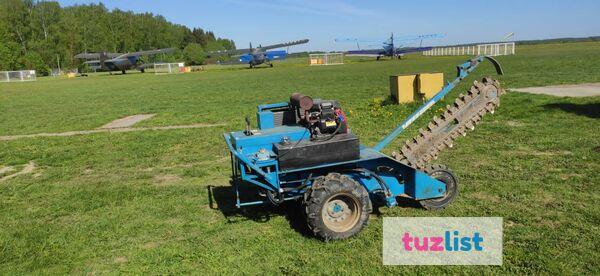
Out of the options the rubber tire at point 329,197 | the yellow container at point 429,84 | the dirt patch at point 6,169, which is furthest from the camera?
the yellow container at point 429,84

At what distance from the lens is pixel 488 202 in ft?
20.2

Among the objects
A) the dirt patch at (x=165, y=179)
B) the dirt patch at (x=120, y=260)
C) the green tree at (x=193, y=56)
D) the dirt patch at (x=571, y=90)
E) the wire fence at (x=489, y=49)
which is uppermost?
the green tree at (x=193, y=56)

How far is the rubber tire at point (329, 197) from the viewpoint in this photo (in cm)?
499

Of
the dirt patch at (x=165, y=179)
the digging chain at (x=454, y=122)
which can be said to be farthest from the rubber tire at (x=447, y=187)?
the dirt patch at (x=165, y=179)

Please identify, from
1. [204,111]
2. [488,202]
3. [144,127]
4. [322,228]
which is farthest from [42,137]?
[488,202]

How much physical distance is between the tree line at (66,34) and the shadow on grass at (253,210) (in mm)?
99766

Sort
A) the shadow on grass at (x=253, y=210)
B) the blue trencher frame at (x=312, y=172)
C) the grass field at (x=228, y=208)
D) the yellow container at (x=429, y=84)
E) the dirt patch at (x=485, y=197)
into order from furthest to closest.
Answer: the yellow container at (x=429, y=84) → the dirt patch at (x=485, y=197) → the shadow on grass at (x=253, y=210) → the blue trencher frame at (x=312, y=172) → the grass field at (x=228, y=208)

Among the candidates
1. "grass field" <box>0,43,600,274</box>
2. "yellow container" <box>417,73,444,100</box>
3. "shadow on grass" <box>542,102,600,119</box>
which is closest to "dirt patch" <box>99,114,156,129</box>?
"grass field" <box>0,43,600,274</box>

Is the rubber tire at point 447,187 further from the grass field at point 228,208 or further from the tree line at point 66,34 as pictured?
the tree line at point 66,34

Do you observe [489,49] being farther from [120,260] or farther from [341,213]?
[120,260]

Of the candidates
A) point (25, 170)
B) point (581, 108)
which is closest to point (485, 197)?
point (581, 108)

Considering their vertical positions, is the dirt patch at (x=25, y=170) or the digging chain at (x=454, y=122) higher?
the digging chain at (x=454, y=122)

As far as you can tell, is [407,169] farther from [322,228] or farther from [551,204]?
[551,204]

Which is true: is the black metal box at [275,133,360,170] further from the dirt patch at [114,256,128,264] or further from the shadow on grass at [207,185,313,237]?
the dirt patch at [114,256,128,264]
